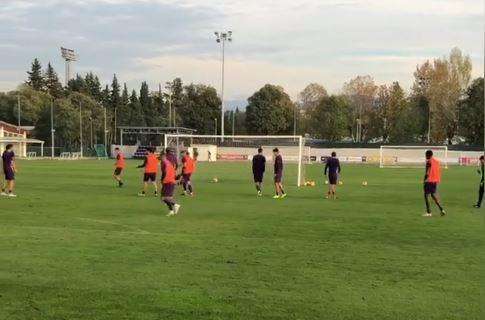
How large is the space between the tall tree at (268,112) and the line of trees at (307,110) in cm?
17

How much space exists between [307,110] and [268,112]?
677 cm

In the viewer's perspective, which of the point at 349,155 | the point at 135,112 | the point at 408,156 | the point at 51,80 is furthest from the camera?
the point at 51,80

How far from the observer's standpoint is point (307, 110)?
100 meters

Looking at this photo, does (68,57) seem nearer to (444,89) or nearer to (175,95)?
(175,95)

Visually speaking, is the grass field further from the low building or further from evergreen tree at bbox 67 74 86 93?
evergreen tree at bbox 67 74 86 93

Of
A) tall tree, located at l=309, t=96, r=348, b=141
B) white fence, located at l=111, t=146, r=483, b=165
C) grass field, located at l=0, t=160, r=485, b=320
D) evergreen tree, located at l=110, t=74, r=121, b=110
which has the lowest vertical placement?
grass field, located at l=0, t=160, r=485, b=320

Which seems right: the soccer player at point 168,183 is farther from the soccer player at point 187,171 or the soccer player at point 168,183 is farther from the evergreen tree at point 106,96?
the evergreen tree at point 106,96

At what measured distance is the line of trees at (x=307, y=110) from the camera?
273 feet

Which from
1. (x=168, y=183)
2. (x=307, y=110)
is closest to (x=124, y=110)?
(x=307, y=110)

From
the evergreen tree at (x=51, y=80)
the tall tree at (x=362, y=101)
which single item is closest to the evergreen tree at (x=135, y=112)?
the evergreen tree at (x=51, y=80)

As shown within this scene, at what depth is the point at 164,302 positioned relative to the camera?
6.79m

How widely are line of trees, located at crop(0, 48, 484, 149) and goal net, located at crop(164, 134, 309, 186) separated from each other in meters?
28.8

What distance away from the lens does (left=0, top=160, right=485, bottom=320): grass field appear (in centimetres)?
662

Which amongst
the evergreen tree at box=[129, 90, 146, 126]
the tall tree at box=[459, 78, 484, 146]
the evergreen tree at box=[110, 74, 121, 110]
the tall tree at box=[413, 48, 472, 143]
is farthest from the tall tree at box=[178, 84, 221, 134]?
the tall tree at box=[459, 78, 484, 146]
